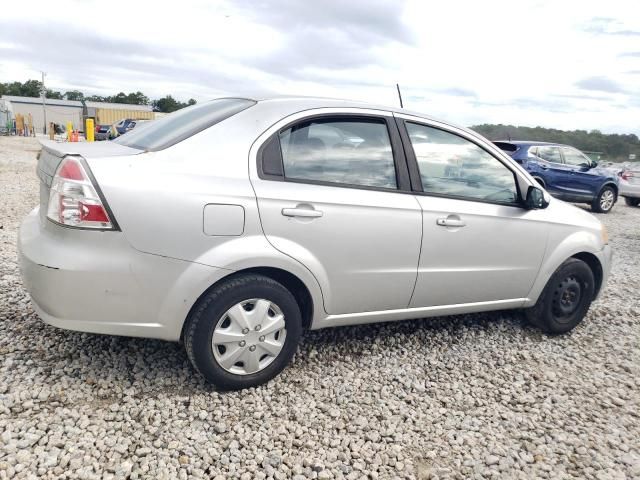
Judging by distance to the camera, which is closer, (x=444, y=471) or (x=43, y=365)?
(x=444, y=471)

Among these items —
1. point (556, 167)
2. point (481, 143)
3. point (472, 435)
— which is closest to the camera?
point (472, 435)

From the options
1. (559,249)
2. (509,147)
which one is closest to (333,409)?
(559,249)

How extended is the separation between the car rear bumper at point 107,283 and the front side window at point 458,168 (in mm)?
1564

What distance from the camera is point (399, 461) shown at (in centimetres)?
239

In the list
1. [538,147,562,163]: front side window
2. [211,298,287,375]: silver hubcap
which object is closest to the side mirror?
[211,298,287,375]: silver hubcap

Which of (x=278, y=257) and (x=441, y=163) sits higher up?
(x=441, y=163)

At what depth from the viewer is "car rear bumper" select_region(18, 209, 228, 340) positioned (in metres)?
2.36

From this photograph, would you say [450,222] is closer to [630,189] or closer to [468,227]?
[468,227]

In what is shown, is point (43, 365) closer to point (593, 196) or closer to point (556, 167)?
point (556, 167)

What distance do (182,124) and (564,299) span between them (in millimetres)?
3161

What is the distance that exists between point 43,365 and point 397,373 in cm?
212

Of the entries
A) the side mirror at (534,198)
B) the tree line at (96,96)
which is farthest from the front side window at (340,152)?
the tree line at (96,96)

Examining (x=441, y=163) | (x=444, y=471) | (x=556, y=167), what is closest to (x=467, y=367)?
(x=444, y=471)

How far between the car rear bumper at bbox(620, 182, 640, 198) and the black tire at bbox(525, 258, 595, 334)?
486 inches
